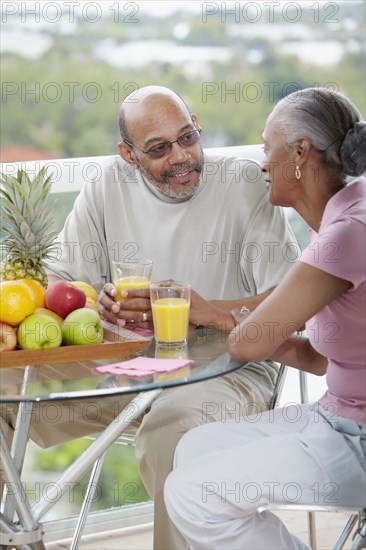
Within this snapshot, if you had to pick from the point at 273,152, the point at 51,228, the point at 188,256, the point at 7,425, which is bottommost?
the point at 7,425

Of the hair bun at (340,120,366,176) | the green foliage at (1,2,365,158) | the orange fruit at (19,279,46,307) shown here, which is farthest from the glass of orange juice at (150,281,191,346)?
the green foliage at (1,2,365,158)

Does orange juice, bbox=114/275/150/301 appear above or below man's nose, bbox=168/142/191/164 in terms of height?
below

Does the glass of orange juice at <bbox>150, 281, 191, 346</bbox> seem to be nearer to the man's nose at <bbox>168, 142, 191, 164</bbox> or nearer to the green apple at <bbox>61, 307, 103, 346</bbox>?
the green apple at <bbox>61, 307, 103, 346</bbox>

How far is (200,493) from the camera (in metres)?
1.89

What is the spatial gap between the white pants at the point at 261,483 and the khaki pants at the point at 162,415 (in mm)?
318

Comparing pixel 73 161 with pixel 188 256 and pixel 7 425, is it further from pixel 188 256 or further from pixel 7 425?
pixel 7 425

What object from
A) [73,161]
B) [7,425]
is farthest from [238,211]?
[7,425]

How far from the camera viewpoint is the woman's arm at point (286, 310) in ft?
6.23

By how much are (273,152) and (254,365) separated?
0.64 meters

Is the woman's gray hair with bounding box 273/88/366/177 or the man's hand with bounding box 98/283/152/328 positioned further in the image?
the man's hand with bounding box 98/283/152/328

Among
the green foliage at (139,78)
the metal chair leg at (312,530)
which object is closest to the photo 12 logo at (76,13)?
the green foliage at (139,78)

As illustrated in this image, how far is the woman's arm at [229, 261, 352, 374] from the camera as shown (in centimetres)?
190

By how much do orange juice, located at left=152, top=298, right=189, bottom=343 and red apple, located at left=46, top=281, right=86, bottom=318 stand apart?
0.18 m

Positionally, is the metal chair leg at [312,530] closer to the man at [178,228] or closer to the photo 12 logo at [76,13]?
the man at [178,228]
